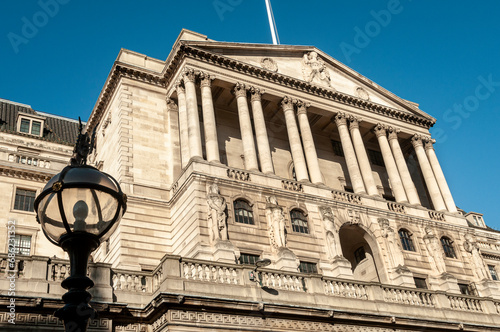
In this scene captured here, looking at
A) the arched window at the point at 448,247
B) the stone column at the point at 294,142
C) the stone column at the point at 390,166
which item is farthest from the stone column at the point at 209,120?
the arched window at the point at 448,247

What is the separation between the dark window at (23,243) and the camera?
34.0 m

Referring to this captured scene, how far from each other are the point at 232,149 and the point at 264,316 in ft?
59.5

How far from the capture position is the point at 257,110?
3722 centimetres

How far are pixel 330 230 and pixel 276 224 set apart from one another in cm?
383

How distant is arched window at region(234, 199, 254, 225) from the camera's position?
101 feet

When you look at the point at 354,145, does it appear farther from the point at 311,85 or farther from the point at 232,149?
the point at 232,149

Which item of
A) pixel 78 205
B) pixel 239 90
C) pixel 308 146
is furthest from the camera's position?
pixel 308 146

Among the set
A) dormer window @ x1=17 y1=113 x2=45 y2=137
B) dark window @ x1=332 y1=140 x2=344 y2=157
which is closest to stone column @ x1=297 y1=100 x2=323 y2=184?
dark window @ x1=332 y1=140 x2=344 y2=157

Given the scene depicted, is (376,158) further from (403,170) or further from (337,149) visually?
(403,170)

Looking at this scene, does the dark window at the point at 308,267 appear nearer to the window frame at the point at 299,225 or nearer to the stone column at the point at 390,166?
the window frame at the point at 299,225

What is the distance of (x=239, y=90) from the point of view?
1484 inches

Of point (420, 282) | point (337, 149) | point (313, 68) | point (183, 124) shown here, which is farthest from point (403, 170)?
point (183, 124)

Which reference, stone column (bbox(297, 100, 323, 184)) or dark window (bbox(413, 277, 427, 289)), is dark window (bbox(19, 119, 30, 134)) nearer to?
stone column (bbox(297, 100, 323, 184))

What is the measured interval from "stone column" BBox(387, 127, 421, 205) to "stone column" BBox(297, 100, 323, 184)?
7723mm
